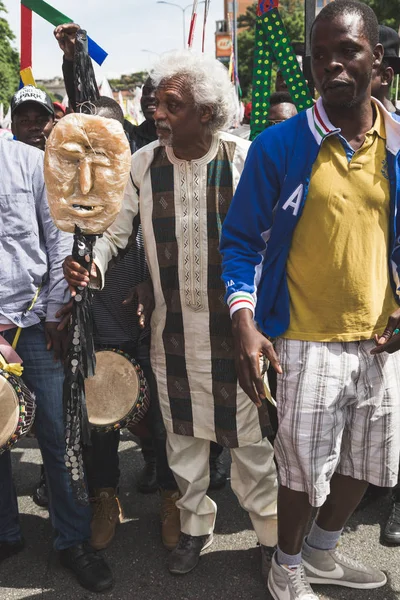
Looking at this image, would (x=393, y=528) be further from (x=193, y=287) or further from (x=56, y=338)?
(x=56, y=338)

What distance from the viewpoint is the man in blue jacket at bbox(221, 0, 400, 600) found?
6.71ft

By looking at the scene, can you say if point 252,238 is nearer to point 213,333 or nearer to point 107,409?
point 213,333

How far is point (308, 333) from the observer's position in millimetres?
2199

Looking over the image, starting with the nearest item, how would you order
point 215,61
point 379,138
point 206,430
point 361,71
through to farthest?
1. point 361,71
2. point 379,138
3. point 215,61
4. point 206,430

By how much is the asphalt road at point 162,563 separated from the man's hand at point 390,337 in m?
1.10

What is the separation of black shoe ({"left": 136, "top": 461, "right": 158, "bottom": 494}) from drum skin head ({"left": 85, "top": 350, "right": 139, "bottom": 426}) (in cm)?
92

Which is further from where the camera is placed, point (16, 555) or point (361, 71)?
point (16, 555)

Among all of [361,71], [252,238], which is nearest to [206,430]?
[252,238]

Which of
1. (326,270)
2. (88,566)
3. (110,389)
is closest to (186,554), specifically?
(88,566)

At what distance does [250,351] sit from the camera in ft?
6.63

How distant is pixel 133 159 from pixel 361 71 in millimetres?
1082

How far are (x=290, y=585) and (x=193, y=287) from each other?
121 centimetres

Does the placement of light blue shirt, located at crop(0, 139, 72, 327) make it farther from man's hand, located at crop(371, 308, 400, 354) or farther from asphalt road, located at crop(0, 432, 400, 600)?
man's hand, located at crop(371, 308, 400, 354)

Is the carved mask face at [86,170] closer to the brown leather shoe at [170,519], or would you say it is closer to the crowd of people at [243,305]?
the crowd of people at [243,305]
